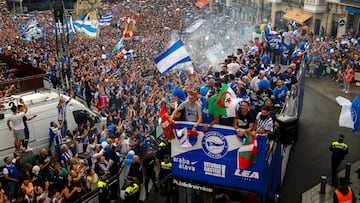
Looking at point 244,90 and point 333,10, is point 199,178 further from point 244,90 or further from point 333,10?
point 333,10

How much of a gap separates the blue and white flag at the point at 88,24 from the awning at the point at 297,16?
952 inches

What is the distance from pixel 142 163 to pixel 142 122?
9.45ft

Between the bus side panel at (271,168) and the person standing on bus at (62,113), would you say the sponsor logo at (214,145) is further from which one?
the person standing on bus at (62,113)

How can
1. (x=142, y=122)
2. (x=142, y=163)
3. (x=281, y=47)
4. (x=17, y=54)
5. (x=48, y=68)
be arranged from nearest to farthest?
(x=142, y=163) → (x=142, y=122) → (x=281, y=47) → (x=48, y=68) → (x=17, y=54)

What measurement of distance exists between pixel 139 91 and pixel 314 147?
23.3 ft

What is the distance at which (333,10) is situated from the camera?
35.6 metres

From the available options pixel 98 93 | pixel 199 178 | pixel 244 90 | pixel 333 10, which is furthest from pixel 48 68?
pixel 333 10

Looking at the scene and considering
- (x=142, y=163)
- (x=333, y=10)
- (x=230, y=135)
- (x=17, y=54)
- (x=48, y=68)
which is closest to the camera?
(x=230, y=135)

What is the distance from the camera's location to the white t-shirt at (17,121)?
446 inches

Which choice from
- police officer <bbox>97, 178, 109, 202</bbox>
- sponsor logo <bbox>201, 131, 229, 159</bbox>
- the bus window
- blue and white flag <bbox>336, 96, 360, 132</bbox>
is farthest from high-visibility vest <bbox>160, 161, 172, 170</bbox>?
blue and white flag <bbox>336, 96, 360, 132</bbox>

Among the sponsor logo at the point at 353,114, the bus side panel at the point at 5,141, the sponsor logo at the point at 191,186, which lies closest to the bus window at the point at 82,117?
the bus side panel at the point at 5,141

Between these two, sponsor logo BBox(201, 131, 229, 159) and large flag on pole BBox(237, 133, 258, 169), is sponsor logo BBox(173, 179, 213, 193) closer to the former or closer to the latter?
sponsor logo BBox(201, 131, 229, 159)

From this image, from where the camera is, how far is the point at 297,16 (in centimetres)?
3938

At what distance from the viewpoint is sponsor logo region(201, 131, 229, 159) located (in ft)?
25.7
